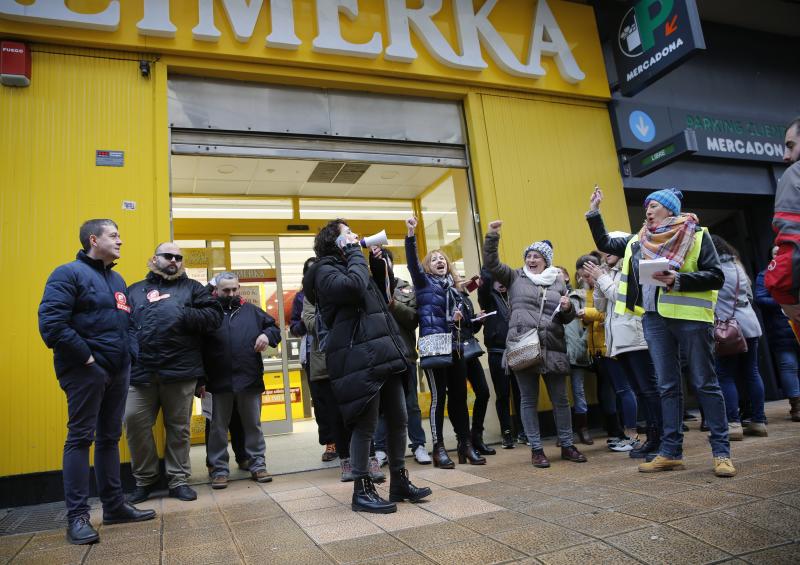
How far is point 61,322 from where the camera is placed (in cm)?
324

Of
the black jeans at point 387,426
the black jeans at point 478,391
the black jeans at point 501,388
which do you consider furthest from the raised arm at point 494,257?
the black jeans at point 387,426

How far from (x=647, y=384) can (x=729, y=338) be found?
3.71 ft

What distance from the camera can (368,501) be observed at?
10.8ft

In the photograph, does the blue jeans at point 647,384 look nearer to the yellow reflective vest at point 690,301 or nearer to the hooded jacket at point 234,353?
the yellow reflective vest at point 690,301

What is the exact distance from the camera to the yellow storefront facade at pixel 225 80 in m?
4.69

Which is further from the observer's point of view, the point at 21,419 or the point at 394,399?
the point at 21,419

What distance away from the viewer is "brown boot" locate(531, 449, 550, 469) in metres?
4.36

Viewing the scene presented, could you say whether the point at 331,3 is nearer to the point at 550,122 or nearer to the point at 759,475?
the point at 550,122

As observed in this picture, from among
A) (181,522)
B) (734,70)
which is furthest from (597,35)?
(181,522)

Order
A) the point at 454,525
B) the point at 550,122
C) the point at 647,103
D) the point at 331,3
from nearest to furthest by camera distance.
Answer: the point at 454,525 → the point at 331,3 → the point at 550,122 → the point at 647,103

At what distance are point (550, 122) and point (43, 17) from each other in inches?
216

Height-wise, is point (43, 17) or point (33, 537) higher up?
point (43, 17)

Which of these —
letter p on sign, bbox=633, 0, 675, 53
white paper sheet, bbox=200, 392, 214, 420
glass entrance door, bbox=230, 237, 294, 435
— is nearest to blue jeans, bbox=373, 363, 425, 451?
white paper sheet, bbox=200, 392, 214, 420

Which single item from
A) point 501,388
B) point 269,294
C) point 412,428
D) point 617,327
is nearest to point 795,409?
point 617,327
